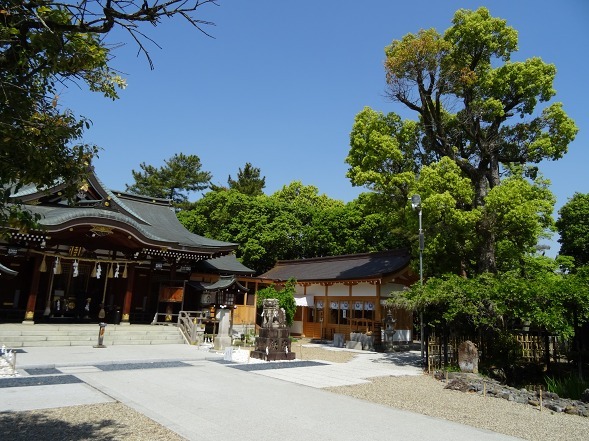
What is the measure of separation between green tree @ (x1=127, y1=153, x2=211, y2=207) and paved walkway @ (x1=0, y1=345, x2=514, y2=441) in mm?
38538

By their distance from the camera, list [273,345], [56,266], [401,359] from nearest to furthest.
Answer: [273,345]
[401,359]
[56,266]

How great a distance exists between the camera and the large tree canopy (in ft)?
48.9

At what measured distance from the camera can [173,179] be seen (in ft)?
168

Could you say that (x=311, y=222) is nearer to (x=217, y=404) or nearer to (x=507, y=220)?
(x=507, y=220)

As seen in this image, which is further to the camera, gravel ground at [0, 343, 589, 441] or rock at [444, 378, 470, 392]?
Answer: rock at [444, 378, 470, 392]

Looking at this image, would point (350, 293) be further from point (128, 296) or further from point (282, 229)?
point (282, 229)

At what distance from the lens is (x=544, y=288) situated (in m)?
11.1

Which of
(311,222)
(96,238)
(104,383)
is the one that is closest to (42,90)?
(104,383)

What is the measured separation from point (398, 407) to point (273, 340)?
6.65 meters

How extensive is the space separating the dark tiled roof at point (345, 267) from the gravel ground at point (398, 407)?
10.5m

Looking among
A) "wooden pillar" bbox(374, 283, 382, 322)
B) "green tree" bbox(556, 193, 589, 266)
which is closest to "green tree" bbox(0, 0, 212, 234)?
"wooden pillar" bbox(374, 283, 382, 322)

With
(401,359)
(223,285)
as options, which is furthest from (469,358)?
(223,285)

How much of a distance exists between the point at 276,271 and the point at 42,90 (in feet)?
85.4

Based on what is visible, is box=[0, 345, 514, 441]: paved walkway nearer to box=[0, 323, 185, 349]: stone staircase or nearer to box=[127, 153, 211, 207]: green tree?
box=[0, 323, 185, 349]: stone staircase
